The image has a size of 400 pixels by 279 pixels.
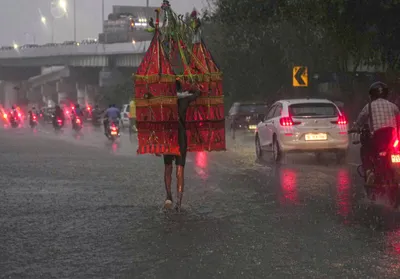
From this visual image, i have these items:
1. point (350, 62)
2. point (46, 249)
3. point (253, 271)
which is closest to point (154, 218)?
point (46, 249)

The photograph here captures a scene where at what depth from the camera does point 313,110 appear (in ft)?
64.4

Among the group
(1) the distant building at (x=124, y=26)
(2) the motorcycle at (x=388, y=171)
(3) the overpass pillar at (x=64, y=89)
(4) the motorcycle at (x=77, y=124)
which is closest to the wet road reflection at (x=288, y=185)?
(2) the motorcycle at (x=388, y=171)

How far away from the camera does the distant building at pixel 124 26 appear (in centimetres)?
12378

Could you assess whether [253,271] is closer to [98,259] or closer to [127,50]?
[98,259]

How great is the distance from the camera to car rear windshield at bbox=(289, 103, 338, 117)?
1947 cm

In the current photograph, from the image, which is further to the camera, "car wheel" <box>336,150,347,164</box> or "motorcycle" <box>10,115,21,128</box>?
"motorcycle" <box>10,115,21,128</box>

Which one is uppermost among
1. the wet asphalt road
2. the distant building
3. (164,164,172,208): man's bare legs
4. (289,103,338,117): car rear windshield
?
the distant building

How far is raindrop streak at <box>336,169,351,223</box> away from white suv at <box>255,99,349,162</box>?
103 inches

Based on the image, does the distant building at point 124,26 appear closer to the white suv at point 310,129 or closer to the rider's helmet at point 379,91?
the white suv at point 310,129

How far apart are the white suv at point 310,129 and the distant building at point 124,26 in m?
70.6

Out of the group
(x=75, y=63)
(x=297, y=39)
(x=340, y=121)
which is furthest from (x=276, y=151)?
(x=75, y=63)

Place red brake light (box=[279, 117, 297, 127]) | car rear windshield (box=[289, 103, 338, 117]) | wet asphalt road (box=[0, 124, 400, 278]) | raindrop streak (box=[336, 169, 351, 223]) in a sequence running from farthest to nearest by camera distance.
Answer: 1. car rear windshield (box=[289, 103, 338, 117])
2. red brake light (box=[279, 117, 297, 127])
3. raindrop streak (box=[336, 169, 351, 223])
4. wet asphalt road (box=[0, 124, 400, 278])

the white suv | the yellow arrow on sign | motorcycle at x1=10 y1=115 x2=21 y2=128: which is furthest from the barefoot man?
motorcycle at x1=10 y1=115 x2=21 y2=128

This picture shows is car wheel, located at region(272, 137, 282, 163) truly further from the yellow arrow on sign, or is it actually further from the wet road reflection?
the yellow arrow on sign
